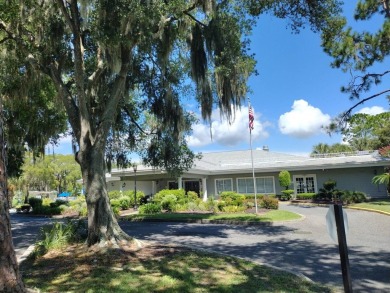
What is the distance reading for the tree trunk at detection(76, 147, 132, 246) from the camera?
8453 mm

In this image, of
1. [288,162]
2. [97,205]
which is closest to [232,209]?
[288,162]

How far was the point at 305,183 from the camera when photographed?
2859 centimetres

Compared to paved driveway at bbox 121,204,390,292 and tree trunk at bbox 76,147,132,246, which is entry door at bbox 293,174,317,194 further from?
tree trunk at bbox 76,147,132,246

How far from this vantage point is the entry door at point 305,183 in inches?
1111

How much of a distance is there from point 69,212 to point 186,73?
17269 mm

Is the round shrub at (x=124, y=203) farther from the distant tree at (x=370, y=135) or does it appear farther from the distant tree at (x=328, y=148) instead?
the distant tree at (x=328, y=148)

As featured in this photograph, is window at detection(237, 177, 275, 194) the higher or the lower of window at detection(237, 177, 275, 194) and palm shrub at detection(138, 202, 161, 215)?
the higher

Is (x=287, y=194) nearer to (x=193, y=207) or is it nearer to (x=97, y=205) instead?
(x=193, y=207)

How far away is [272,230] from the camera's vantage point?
12953mm

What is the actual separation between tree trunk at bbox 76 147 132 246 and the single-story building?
46.2 feet

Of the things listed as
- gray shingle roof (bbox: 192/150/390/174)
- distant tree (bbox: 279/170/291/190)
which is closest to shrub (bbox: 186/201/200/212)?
gray shingle roof (bbox: 192/150/390/174)

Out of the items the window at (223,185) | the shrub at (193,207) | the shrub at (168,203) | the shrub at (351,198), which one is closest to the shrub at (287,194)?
the shrub at (351,198)

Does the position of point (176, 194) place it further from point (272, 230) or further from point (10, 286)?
point (10, 286)

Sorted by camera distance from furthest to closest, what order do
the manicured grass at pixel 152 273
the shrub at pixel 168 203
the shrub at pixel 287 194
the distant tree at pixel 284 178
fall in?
1. the shrub at pixel 287 194
2. the distant tree at pixel 284 178
3. the shrub at pixel 168 203
4. the manicured grass at pixel 152 273
